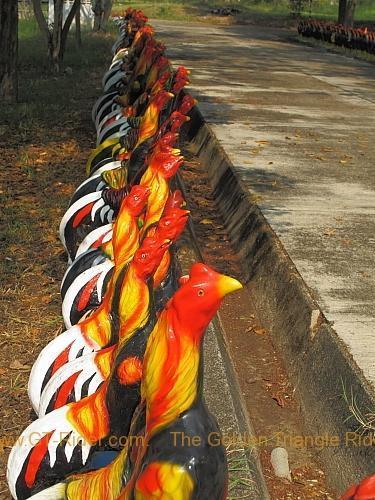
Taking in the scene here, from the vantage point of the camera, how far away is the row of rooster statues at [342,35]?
21.6 meters

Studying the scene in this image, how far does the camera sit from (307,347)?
4.31m

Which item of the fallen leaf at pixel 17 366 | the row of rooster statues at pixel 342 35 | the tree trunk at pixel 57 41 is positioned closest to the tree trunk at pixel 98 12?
the row of rooster statues at pixel 342 35

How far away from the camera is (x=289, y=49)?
2108 cm

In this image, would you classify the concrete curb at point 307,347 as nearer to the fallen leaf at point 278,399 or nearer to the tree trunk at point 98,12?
the fallen leaf at point 278,399

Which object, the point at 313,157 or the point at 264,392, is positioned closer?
the point at 264,392

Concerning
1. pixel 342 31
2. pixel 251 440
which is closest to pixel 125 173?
pixel 251 440

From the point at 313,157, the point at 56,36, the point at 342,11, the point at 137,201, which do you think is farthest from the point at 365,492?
the point at 342,11

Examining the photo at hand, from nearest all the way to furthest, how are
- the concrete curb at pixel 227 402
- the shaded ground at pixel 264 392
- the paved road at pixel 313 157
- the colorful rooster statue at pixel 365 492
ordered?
the colorful rooster statue at pixel 365 492 → the concrete curb at pixel 227 402 → the shaded ground at pixel 264 392 → the paved road at pixel 313 157

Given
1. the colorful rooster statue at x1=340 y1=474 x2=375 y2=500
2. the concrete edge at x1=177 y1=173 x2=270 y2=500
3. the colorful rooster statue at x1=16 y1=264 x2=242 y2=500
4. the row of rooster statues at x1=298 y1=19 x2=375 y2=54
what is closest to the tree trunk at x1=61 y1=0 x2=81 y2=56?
the row of rooster statues at x1=298 y1=19 x2=375 y2=54

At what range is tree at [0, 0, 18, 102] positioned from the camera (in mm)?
10609

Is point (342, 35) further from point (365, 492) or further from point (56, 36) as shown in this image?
point (365, 492)

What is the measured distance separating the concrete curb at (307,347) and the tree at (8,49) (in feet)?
17.6

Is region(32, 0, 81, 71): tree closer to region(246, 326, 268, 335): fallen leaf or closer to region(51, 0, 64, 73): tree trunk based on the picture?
region(51, 0, 64, 73): tree trunk

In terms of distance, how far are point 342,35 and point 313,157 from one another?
1681 cm
